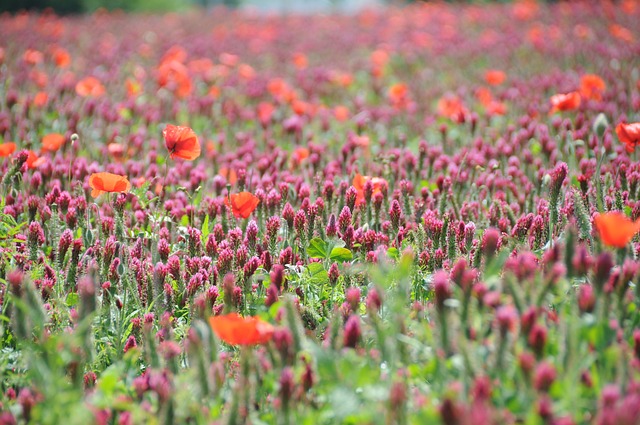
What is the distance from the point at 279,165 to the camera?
4598mm

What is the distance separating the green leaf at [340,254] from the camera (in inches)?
118

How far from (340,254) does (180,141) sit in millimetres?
885

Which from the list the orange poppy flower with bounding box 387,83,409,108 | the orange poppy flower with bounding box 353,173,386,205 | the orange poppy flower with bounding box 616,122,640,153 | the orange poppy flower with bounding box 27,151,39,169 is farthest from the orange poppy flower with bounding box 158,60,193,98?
the orange poppy flower with bounding box 616,122,640,153

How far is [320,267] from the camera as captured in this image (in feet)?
9.73

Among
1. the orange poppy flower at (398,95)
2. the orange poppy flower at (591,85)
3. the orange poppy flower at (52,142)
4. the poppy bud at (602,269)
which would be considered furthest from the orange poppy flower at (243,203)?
the orange poppy flower at (398,95)

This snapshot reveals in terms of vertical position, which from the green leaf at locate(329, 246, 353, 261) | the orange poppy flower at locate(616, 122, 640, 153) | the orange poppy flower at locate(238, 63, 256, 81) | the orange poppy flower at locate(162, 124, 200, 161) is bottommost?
the orange poppy flower at locate(238, 63, 256, 81)

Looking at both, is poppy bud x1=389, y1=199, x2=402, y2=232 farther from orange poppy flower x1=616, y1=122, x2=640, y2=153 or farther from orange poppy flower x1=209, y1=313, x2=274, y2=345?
orange poppy flower x1=209, y1=313, x2=274, y2=345

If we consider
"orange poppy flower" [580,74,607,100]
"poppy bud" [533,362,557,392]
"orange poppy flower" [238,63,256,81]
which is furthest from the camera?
"orange poppy flower" [238,63,256,81]

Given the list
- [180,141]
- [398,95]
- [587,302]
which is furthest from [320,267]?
[398,95]

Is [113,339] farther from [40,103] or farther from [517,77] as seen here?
[517,77]

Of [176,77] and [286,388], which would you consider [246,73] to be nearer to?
[176,77]

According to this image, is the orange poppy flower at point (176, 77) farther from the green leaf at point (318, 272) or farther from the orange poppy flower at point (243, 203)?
the green leaf at point (318, 272)

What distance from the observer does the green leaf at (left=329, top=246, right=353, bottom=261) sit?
3.00 meters

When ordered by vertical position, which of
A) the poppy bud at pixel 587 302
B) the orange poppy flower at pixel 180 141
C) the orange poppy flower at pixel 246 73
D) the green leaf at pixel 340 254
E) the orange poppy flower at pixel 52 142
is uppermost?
the orange poppy flower at pixel 180 141
